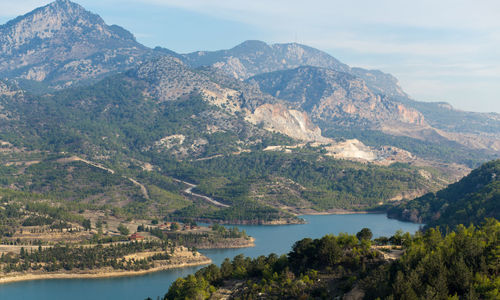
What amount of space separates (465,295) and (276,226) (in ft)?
452

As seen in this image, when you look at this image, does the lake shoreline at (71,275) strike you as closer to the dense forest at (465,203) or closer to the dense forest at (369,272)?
the dense forest at (369,272)

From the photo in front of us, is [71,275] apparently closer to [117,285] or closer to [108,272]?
[108,272]

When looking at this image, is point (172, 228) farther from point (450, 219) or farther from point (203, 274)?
point (203, 274)

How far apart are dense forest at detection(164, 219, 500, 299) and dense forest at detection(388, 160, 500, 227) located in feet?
224

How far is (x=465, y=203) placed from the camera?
150000 mm

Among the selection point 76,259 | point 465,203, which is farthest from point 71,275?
point 465,203

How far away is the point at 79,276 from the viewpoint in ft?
393

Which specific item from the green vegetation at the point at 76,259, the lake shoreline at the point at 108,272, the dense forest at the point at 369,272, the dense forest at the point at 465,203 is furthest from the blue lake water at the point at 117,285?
the dense forest at the point at 369,272

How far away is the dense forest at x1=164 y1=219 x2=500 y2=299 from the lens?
49.9 metres

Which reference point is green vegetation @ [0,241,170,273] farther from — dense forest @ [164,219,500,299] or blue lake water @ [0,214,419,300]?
dense forest @ [164,219,500,299]

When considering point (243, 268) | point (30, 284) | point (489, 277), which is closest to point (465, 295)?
point (489, 277)

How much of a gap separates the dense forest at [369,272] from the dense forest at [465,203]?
6820cm

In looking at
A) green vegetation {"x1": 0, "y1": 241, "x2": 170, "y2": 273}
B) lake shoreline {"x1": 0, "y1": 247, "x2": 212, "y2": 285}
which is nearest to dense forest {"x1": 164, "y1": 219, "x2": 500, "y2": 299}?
lake shoreline {"x1": 0, "y1": 247, "x2": 212, "y2": 285}

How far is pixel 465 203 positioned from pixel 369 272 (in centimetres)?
9994
